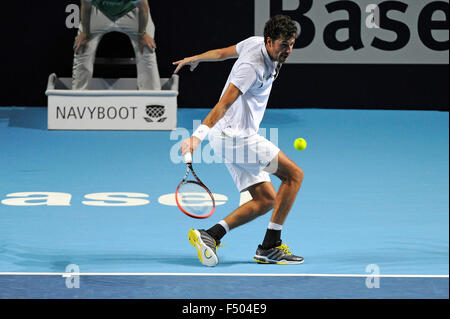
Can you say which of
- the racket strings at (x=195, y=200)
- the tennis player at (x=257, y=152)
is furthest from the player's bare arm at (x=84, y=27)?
the racket strings at (x=195, y=200)

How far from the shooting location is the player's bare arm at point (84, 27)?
10680 mm

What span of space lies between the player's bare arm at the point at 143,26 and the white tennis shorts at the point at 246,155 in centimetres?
→ 498

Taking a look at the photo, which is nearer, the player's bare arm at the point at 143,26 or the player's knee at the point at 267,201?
the player's knee at the point at 267,201

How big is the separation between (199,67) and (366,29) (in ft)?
7.17

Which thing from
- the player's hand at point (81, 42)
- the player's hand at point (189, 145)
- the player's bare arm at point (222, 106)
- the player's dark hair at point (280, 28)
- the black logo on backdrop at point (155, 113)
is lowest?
the player's hand at point (189, 145)

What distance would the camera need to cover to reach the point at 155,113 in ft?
35.1

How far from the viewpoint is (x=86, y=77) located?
1091 cm

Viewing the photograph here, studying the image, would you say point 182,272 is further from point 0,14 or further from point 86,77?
point 0,14

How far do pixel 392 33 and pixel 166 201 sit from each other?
5408mm

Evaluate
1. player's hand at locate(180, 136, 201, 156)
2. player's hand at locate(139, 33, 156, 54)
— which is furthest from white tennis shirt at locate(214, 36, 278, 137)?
player's hand at locate(139, 33, 156, 54)

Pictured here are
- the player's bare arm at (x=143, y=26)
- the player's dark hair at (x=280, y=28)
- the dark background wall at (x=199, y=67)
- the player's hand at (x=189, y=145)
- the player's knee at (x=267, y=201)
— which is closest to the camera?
the player's hand at (x=189, y=145)

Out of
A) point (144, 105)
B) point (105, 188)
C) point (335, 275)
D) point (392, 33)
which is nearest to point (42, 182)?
point (105, 188)

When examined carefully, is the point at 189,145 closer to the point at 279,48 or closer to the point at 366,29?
the point at 279,48

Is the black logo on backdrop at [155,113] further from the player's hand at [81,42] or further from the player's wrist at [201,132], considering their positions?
the player's wrist at [201,132]
